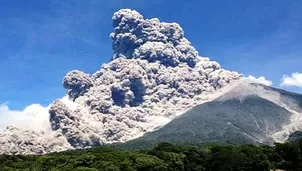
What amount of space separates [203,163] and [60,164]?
38.8 meters

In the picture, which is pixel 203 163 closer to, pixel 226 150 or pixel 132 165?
pixel 226 150

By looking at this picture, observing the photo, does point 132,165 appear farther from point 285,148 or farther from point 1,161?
point 285,148

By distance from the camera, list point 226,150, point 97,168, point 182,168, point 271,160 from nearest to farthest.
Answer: point 97,168, point 182,168, point 226,150, point 271,160

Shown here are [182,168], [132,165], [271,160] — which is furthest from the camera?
[271,160]

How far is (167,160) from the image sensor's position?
10088cm

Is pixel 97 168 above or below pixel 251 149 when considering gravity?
below

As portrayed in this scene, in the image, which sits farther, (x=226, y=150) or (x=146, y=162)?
(x=226, y=150)

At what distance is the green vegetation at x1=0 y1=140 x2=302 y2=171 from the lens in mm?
84562

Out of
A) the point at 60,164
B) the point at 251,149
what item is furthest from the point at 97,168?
the point at 251,149

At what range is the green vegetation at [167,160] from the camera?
84.6m

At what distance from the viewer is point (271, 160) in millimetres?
121688

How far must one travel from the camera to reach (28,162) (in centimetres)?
8688

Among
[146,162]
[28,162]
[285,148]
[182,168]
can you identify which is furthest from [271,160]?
[28,162]

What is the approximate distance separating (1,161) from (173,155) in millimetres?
38432
